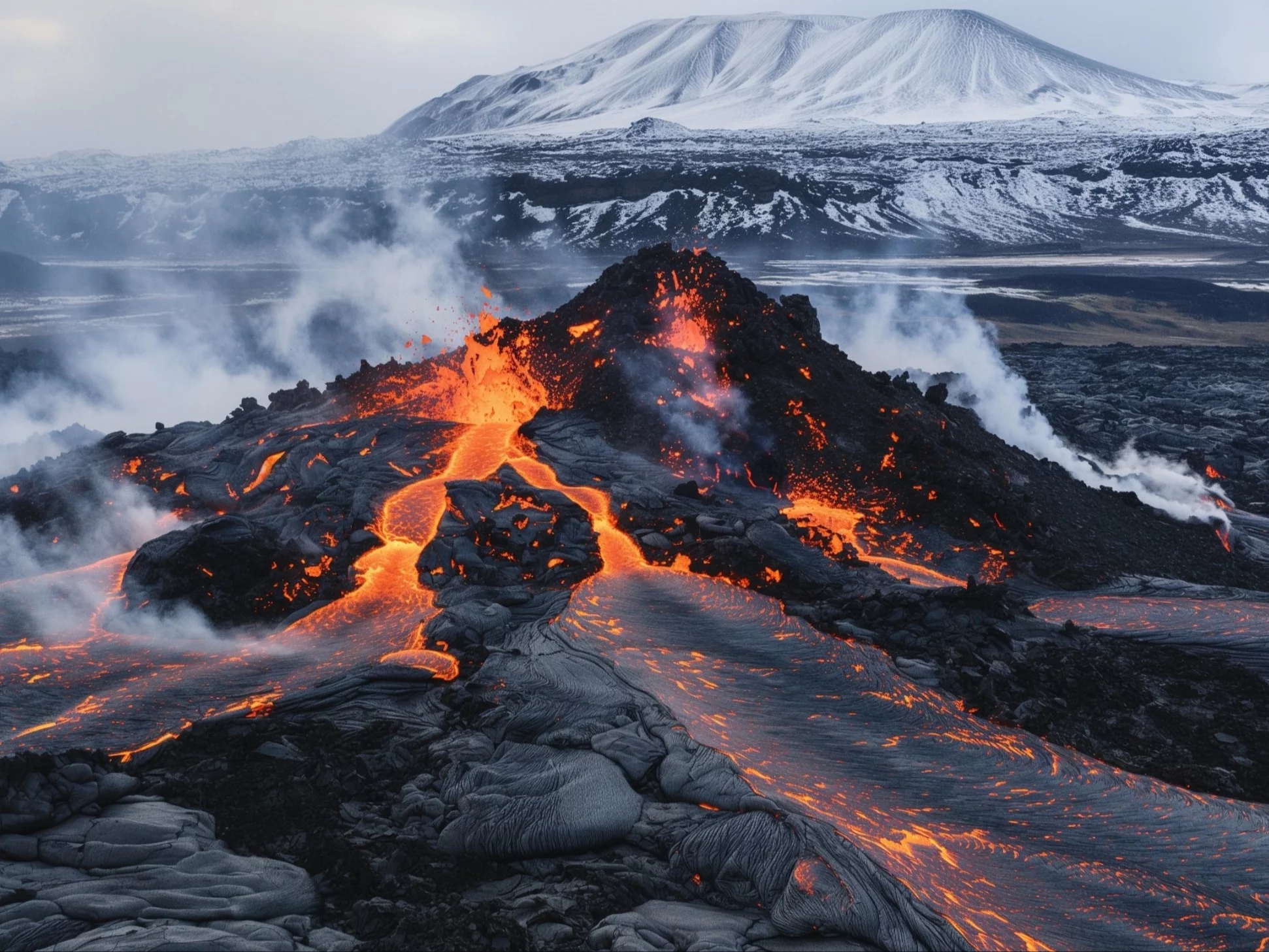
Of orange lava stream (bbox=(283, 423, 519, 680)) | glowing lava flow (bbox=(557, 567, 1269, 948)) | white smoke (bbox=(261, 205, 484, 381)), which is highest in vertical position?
white smoke (bbox=(261, 205, 484, 381))

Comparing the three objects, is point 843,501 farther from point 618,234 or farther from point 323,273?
point 618,234

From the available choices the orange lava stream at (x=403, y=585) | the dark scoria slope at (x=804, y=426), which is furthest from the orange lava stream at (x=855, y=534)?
the orange lava stream at (x=403, y=585)

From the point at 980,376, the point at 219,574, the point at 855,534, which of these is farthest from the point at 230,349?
the point at 855,534

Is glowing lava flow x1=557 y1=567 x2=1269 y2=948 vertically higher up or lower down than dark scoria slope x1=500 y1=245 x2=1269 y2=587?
lower down

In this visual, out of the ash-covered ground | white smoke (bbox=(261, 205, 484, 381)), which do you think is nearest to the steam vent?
the ash-covered ground

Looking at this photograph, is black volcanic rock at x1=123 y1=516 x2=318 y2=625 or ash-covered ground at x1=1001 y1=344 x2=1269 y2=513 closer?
black volcanic rock at x1=123 y1=516 x2=318 y2=625

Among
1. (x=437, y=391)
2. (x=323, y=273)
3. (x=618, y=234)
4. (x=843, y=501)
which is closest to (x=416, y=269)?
(x=323, y=273)

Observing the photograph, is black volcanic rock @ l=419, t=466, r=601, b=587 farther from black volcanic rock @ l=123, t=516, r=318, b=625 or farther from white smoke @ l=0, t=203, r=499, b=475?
white smoke @ l=0, t=203, r=499, b=475
